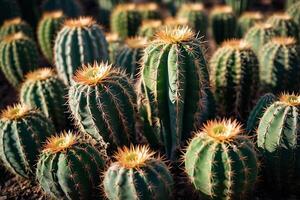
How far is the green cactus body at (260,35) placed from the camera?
5148 mm

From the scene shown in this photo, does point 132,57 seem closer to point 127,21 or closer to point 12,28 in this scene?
point 127,21

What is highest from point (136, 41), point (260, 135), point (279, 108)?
point (136, 41)

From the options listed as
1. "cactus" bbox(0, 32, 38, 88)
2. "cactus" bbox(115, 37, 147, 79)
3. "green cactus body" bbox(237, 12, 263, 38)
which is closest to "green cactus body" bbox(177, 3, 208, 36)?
"green cactus body" bbox(237, 12, 263, 38)

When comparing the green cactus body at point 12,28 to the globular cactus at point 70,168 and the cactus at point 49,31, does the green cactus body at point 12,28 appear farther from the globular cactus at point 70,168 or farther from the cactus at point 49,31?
the globular cactus at point 70,168

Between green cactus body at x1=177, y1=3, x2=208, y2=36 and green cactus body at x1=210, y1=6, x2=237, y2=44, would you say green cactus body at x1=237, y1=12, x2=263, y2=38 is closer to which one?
green cactus body at x1=210, y1=6, x2=237, y2=44

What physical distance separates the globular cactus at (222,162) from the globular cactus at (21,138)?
1.29m

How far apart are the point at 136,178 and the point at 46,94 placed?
1668 mm

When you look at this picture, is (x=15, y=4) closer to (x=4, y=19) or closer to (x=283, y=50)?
(x=4, y=19)

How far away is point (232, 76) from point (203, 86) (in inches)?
32.5

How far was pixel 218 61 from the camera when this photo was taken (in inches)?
172

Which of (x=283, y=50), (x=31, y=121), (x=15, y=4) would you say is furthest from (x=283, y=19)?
(x=15, y=4)

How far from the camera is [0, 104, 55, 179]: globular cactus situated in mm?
3689

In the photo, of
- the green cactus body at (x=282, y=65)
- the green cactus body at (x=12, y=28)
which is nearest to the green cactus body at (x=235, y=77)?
the green cactus body at (x=282, y=65)

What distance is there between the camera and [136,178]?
2.98 m
